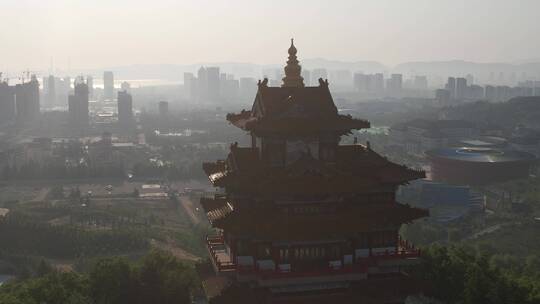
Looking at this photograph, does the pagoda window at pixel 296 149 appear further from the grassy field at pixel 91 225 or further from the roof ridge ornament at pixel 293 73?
the grassy field at pixel 91 225

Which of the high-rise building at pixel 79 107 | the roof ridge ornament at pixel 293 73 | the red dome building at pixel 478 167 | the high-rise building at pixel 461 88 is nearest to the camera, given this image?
the roof ridge ornament at pixel 293 73

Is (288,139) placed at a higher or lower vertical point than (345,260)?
higher

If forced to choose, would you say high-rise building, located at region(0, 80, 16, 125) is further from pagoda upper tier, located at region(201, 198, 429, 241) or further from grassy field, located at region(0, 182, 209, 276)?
pagoda upper tier, located at region(201, 198, 429, 241)

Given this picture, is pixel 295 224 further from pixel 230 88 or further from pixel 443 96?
pixel 230 88

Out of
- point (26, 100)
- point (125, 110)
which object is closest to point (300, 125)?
point (26, 100)

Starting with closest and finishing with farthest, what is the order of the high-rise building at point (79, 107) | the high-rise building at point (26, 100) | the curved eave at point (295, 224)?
1. the curved eave at point (295, 224)
2. the high-rise building at point (79, 107)
3. the high-rise building at point (26, 100)

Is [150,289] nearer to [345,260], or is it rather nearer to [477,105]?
[345,260]

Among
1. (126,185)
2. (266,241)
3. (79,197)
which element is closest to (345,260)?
(266,241)

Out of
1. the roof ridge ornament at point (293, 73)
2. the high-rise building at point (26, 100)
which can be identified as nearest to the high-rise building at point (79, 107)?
the high-rise building at point (26, 100)
